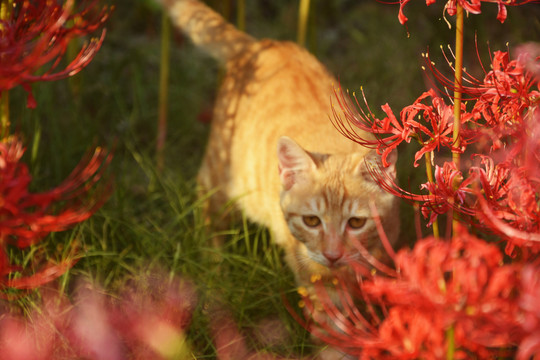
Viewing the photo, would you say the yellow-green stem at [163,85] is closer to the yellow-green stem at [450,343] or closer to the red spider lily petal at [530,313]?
the yellow-green stem at [450,343]

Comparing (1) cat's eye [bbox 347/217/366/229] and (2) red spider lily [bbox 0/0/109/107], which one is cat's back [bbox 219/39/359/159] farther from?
(2) red spider lily [bbox 0/0/109/107]

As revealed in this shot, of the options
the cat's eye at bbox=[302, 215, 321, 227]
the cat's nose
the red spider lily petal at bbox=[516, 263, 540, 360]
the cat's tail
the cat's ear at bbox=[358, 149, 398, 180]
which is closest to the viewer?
the red spider lily petal at bbox=[516, 263, 540, 360]

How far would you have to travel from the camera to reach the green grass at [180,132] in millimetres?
2193

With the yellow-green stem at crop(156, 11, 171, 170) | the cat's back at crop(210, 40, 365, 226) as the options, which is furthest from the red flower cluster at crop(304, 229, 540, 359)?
the yellow-green stem at crop(156, 11, 171, 170)

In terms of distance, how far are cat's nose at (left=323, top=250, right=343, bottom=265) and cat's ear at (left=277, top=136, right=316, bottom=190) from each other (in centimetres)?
31

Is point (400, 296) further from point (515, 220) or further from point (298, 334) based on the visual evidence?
point (298, 334)

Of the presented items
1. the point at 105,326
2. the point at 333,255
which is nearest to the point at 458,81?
the point at 333,255

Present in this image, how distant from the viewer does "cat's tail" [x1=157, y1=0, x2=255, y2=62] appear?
108 inches

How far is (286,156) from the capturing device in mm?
2121

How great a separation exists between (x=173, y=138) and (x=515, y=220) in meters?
2.38

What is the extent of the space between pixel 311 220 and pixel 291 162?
0.21m

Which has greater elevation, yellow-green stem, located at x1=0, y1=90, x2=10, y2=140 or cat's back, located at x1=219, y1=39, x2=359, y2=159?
cat's back, located at x1=219, y1=39, x2=359, y2=159

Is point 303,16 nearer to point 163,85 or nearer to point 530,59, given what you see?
point 163,85

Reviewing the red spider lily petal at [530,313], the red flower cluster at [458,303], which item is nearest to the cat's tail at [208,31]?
the red flower cluster at [458,303]
